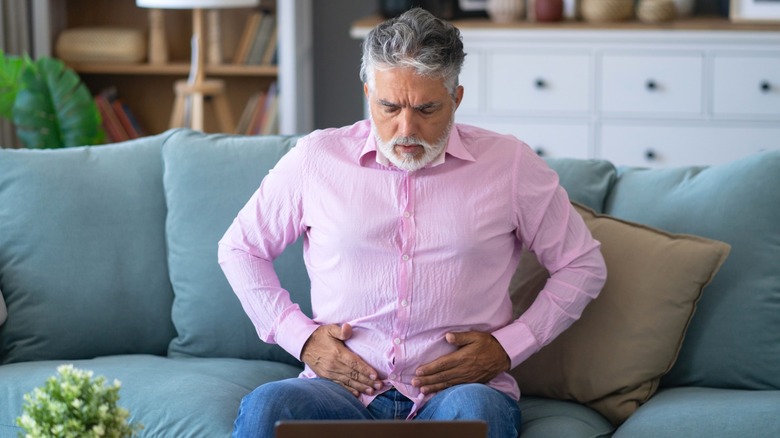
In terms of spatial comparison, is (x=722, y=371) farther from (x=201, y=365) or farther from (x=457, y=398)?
(x=201, y=365)

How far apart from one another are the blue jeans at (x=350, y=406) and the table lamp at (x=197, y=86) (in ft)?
6.65

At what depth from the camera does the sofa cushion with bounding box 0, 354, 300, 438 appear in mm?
2023

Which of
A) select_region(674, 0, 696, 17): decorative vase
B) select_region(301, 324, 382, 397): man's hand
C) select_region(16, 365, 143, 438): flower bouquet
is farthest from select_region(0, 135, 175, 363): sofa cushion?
select_region(674, 0, 696, 17): decorative vase

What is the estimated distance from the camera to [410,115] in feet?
6.38

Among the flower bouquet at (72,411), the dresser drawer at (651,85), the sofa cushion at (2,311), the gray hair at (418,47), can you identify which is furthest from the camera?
the dresser drawer at (651,85)

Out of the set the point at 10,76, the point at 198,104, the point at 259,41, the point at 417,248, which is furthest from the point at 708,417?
the point at 259,41

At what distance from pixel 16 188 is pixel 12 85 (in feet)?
4.98

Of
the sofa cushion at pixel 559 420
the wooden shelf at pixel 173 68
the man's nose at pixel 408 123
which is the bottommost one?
the sofa cushion at pixel 559 420

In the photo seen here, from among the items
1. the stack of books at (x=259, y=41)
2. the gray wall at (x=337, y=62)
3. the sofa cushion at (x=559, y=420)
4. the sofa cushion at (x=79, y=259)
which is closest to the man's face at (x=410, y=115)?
the sofa cushion at (x=559, y=420)

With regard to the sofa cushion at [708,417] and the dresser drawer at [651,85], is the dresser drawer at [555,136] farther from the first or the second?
the sofa cushion at [708,417]

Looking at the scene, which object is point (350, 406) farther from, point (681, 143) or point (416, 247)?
point (681, 143)

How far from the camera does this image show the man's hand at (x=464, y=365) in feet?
6.37

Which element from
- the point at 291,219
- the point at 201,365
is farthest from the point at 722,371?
the point at 201,365

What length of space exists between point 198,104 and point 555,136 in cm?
132
